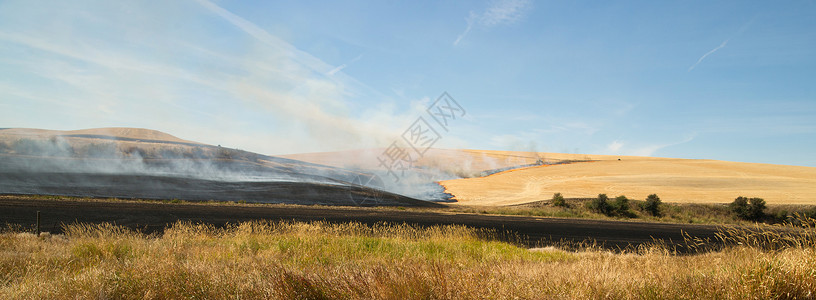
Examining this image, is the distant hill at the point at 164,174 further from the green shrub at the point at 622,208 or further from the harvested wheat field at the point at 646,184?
the green shrub at the point at 622,208

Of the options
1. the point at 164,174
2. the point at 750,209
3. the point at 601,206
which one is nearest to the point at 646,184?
the point at 750,209

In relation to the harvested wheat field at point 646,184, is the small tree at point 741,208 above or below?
below

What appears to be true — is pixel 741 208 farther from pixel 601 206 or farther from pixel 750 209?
pixel 601 206

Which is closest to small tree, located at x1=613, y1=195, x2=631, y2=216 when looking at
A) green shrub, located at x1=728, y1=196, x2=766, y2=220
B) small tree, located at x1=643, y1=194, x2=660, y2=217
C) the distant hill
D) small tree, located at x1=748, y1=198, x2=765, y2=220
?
small tree, located at x1=643, y1=194, x2=660, y2=217

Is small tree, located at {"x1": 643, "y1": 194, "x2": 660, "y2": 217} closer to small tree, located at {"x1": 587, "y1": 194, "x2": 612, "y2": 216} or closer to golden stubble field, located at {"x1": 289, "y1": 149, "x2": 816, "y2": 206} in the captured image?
small tree, located at {"x1": 587, "y1": 194, "x2": 612, "y2": 216}

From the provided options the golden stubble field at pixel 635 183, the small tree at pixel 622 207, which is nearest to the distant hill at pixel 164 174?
the golden stubble field at pixel 635 183

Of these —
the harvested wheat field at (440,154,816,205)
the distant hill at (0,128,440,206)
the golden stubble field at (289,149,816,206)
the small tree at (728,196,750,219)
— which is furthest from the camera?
the golden stubble field at (289,149,816,206)

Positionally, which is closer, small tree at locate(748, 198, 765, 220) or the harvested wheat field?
small tree at locate(748, 198, 765, 220)

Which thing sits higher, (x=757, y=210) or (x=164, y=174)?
(x=164, y=174)

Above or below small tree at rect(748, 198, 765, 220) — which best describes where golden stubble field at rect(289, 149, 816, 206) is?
above

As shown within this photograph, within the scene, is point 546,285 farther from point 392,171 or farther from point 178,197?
→ point 392,171

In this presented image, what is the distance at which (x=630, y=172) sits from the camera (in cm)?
8331

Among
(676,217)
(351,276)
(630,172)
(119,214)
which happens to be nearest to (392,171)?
(630,172)

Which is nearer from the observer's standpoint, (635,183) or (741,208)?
(741,208)
